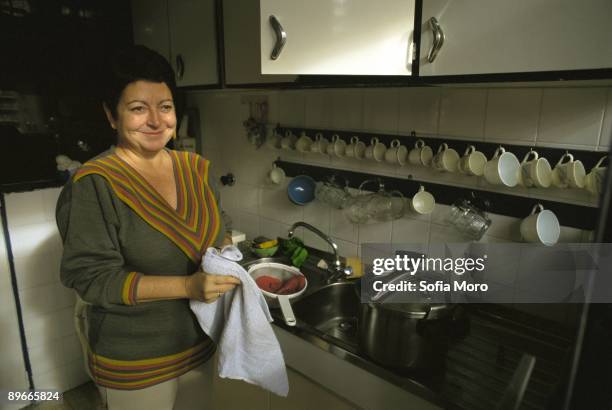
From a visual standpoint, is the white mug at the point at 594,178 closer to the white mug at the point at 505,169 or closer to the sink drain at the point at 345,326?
the white mug at the point at 505,169

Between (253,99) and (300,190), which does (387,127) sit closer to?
(300,190)

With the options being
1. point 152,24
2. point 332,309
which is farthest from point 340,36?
point 152,24

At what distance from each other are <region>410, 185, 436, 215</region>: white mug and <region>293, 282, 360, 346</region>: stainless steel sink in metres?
0.41

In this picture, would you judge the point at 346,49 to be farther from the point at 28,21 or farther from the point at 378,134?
the point at 28,21

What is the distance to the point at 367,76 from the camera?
1.05m

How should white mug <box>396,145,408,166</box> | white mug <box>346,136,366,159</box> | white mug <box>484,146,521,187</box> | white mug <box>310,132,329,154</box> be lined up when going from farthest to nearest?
white mug <box>310,132,329,154</box>, white mug <box>346,136,366,159</box>, white mug <box>396,145,408,166</box>, white mug <box>484,146,521,187</box>

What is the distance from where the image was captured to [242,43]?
1.43m

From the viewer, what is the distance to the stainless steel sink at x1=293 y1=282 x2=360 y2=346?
1440mm

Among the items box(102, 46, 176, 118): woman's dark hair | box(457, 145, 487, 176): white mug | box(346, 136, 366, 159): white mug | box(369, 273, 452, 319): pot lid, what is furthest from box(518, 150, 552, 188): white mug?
box(102, 46, 176, 118): woman's dark hair

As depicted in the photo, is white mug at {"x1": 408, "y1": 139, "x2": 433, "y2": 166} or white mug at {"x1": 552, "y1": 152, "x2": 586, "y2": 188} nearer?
white mug at {"x1": 552, "y1": 152, "x2": 586, "y2": 188}

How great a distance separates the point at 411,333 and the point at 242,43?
1152 mm

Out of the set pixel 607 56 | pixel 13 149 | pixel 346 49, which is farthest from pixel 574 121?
pixel 13 149

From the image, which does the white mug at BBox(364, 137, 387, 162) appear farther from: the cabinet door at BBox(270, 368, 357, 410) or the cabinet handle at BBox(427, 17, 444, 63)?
the cabinet door at BBox(270, 368, 357, 410)

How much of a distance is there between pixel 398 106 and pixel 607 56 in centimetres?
75
